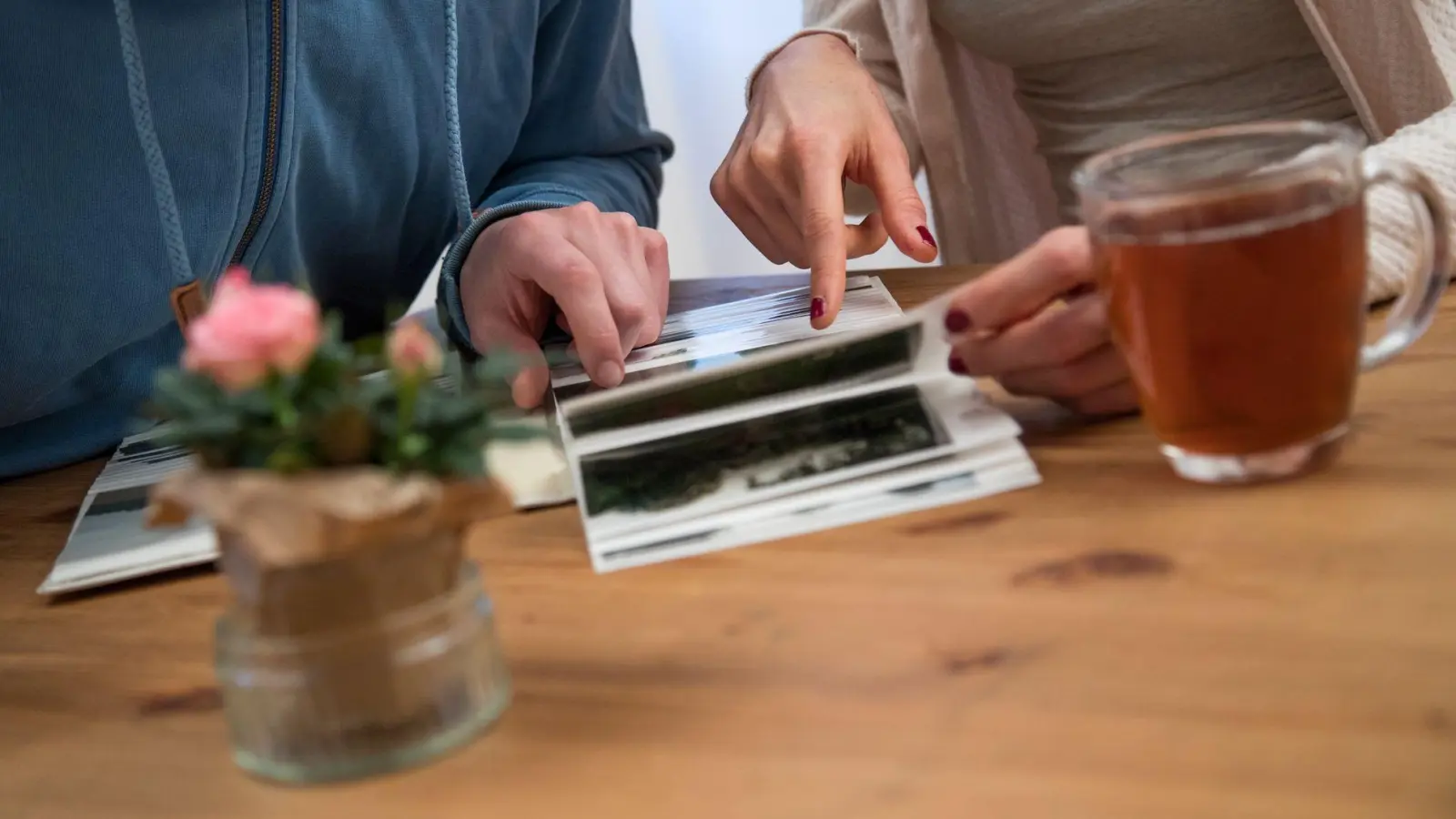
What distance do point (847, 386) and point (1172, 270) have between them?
0.16 metres

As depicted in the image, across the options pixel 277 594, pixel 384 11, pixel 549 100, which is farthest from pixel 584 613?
pixel 549 100

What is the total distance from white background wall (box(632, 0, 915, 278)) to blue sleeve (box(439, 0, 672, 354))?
0.67m

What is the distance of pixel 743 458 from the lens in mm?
474

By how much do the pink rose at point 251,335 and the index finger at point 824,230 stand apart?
1.25 ft

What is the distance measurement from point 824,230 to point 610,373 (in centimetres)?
16

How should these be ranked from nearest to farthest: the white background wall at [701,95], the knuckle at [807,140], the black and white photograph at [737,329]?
A: the black and white photograph at [737,329] < the knuckle at [807,140] < the white background wall at [701,95]

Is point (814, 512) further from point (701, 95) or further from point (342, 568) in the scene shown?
point (701, 95)

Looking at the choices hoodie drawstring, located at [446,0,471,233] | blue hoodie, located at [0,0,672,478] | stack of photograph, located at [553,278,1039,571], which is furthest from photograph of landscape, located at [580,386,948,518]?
hoodie drawstring, located at [446,0,471,233]

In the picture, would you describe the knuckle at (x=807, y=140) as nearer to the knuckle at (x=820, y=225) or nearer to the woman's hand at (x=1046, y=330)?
the knuckle at (x=820, y=225)

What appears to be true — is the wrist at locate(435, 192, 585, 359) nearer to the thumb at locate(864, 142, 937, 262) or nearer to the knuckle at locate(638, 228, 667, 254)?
the knuckle at locate(638, 228, 667, 254)

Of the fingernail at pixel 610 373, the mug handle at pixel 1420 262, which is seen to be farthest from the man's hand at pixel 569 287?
the mug handle at pixel 1420 262

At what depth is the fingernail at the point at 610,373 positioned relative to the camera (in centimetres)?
58

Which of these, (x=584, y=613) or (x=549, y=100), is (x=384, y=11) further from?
(x=584, y=613)

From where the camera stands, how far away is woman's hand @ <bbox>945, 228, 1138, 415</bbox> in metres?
0.47
